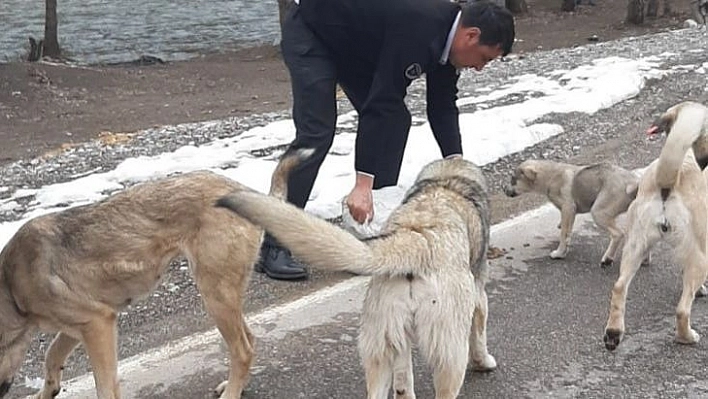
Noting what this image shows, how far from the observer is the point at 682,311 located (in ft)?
16.3

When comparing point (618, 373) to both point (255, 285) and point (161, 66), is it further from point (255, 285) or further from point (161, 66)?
point (161, 66)

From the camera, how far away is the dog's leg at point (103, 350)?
13.4 ft

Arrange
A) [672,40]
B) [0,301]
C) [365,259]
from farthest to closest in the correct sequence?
[672,40] < [0,301] < [365,259]

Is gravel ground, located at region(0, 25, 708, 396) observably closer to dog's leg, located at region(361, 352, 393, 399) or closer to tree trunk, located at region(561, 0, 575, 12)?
dog's leg, located at region(361, 352, 393, 399)

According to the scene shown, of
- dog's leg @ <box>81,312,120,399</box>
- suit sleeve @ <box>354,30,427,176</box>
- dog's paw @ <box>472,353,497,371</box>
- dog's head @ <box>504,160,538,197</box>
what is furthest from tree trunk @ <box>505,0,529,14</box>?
dog's leg @ <box>81,312,120,399</box>

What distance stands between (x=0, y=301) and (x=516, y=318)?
2847 millimetres

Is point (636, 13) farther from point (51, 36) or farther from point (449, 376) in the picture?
point (449, 376)

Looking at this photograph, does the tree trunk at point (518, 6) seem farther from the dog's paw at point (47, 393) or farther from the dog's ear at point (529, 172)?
the dog's paw at point (47, 393)

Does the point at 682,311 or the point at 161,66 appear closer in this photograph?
the point at 682,311

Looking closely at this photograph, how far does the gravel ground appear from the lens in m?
5.36

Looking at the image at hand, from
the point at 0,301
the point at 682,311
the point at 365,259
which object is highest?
the point at 365,259

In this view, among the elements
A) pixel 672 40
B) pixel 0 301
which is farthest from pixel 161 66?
pixel 0 301

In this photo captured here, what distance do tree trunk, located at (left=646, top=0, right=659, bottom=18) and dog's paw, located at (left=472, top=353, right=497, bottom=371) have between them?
24147mm

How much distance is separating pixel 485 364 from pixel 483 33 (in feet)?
5.59
